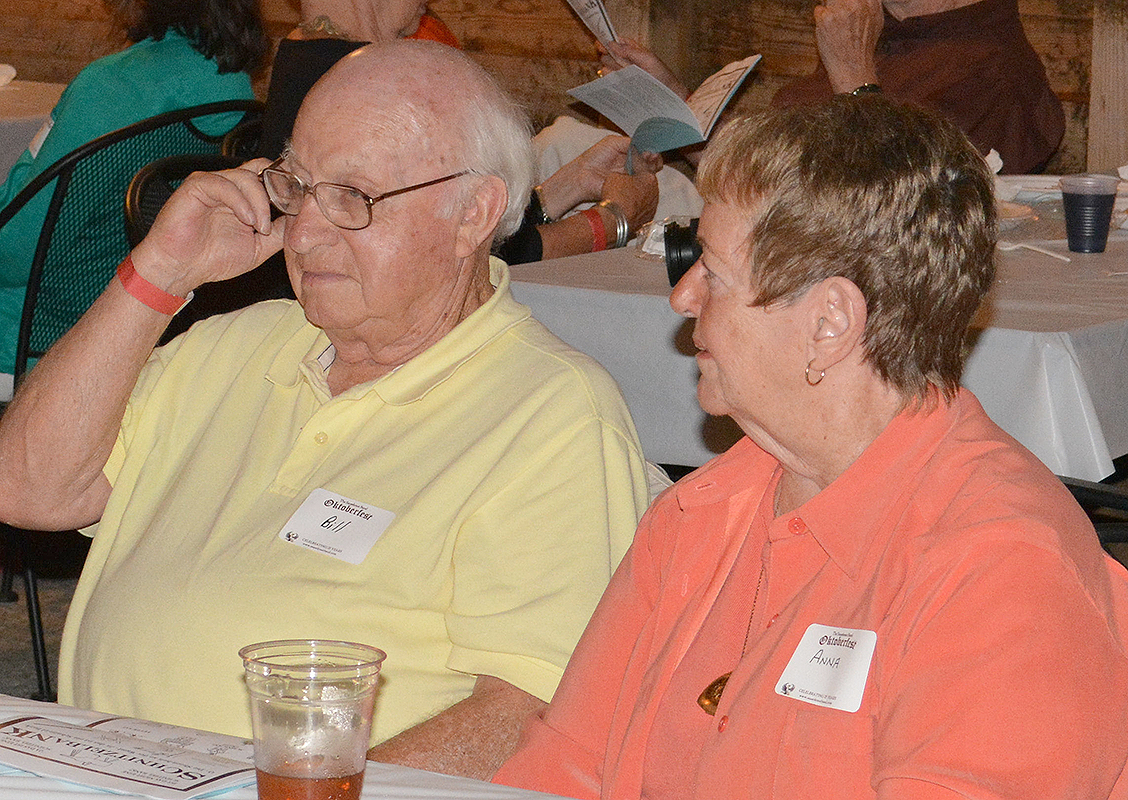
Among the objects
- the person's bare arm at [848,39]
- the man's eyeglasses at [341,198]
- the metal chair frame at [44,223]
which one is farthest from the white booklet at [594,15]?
the man's eyeglasses at [341,198]

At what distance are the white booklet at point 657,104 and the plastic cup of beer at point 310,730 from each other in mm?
2506

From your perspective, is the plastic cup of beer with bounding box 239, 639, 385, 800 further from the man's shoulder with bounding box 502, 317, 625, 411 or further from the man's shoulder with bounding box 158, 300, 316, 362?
the man's shoulder with bounding box 158, 300, 316, 362

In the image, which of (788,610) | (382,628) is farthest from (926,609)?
(382,628)

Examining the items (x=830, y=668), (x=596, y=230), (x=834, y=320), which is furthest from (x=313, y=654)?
(x=596, y=230)

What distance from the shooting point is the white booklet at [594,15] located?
3779mm

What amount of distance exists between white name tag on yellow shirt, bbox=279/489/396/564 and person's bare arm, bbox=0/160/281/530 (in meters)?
0.37

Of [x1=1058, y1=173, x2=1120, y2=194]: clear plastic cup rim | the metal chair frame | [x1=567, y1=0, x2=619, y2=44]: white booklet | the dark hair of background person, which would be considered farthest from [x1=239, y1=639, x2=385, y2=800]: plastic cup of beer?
[x1=567, y1=0, x2=619, y2=44]: white booklet

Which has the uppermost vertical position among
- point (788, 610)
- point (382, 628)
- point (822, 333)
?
point (822, 333)

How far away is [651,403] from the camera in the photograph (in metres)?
2.68

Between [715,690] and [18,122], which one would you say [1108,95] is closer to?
[18,122]

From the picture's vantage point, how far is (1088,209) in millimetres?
2924

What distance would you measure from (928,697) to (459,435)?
0.79 meters

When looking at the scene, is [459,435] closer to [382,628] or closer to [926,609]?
[382,628]

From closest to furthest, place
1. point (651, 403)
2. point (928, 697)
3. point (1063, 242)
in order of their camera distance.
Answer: point (928, 697), point (651, 403), point (1063, 242)
